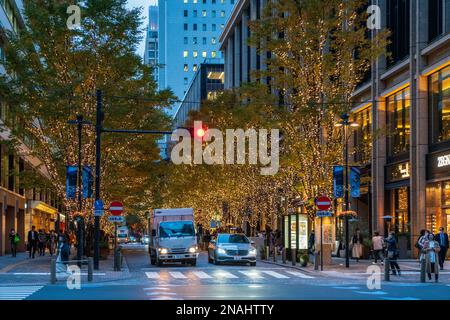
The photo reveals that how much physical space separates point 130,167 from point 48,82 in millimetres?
11388

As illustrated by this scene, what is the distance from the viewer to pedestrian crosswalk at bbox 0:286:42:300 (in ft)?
68.5

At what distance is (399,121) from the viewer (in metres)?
49.3

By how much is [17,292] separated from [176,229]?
1996cm

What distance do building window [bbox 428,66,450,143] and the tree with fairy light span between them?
15.9 meters

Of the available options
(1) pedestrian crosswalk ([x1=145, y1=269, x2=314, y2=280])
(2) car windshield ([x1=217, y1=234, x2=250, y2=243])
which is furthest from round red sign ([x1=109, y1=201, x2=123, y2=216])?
(2) car windshield ([x1=217, y1=234, x2=250, y2=243])

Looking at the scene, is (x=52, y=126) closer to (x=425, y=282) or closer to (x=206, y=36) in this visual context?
(x=425, y=282)

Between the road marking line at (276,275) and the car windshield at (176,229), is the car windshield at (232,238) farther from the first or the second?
the road marking line at (276,275)

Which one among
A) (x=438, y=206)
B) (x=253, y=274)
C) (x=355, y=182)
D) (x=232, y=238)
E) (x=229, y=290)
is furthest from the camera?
(x=438, y=206)

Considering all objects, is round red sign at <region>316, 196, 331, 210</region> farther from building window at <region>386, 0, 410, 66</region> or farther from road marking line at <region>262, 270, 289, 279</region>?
building window at <region>386, 0, 410, 66</region>

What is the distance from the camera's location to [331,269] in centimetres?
3644

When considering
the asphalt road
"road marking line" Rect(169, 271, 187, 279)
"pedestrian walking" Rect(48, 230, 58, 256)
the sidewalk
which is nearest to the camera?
the asphalt road

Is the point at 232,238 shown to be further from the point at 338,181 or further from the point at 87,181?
the point at 87,181

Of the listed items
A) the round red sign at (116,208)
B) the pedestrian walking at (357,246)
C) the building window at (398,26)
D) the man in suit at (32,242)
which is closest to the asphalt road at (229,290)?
the round red sign at (116,208)

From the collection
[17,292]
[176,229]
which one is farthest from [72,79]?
[17,292]
